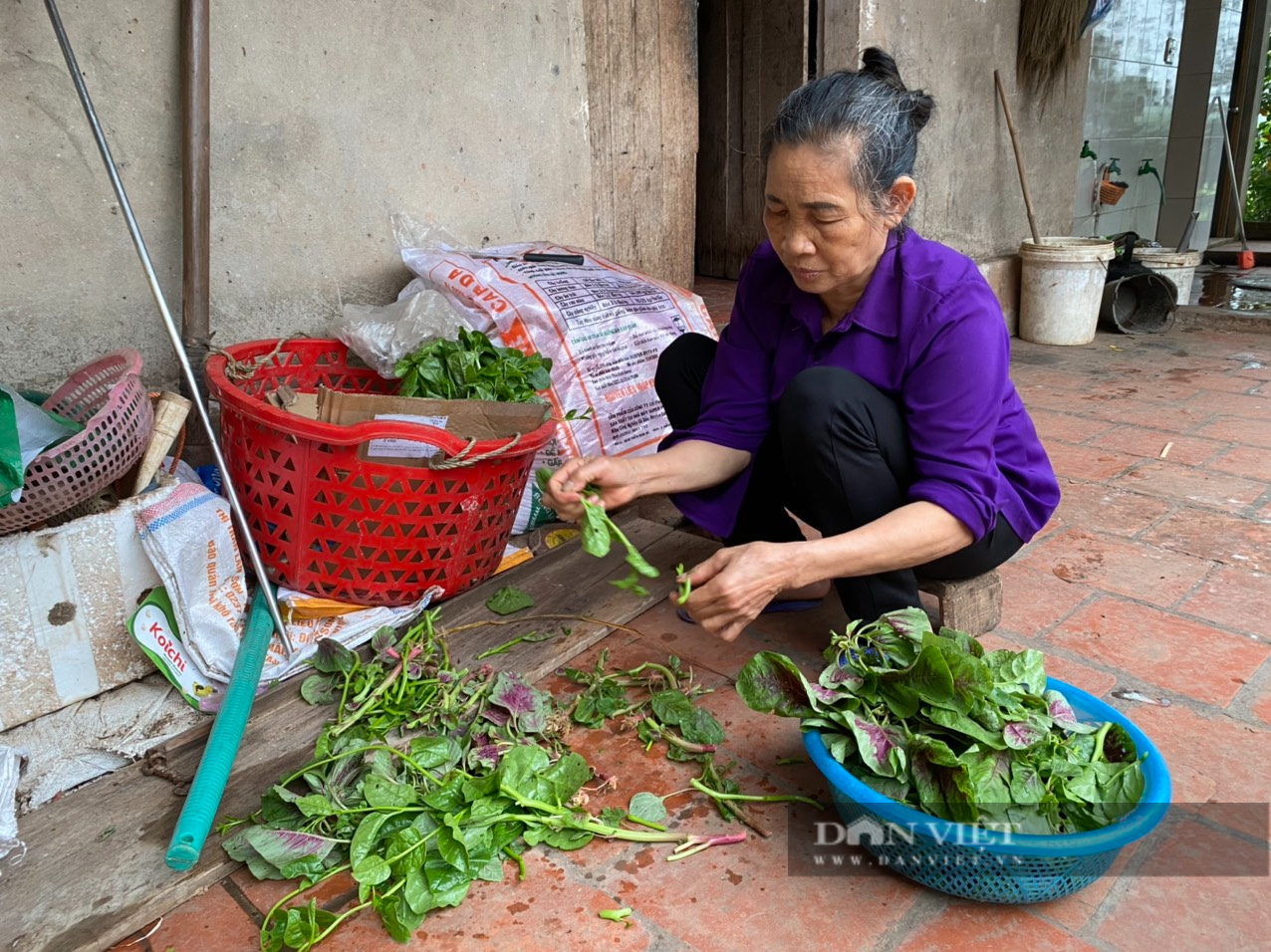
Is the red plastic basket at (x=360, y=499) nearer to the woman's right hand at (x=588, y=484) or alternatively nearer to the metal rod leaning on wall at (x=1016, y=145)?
the woman's right hand at (x=588, y=484)

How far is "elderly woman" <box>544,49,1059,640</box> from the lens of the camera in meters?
1.54

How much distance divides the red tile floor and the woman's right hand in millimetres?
438

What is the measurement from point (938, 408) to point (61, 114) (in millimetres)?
1957

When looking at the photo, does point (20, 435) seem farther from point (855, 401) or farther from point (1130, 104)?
point (1130, 104)

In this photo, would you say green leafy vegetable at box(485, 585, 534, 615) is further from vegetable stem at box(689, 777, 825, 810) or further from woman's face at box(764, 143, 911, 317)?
woman's face at box(764, 143, 911, 317)

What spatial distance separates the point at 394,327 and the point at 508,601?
0.79 metres

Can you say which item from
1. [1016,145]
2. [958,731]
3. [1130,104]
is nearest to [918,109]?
[958,731]

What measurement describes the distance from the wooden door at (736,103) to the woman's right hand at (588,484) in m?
3.19

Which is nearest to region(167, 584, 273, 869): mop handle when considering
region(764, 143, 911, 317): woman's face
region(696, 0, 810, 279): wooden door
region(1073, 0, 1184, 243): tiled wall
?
region(764, 143, 911, 317): woman's face

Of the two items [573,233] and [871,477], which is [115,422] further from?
[573,233]

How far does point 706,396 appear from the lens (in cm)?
205

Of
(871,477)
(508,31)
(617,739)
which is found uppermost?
(508,31)

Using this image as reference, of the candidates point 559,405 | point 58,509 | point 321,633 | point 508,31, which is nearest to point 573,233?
point 508,31

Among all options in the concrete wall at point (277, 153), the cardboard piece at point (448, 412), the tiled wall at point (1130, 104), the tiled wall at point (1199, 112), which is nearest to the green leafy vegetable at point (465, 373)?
the cardboard piece at point (448, 412)
